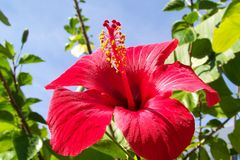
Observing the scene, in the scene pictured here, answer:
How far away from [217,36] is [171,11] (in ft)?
2.11

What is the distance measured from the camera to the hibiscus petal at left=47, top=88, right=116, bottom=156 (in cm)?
86

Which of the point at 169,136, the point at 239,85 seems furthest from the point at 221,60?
the point at 169,136

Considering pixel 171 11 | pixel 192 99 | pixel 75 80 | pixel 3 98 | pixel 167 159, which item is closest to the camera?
pixel 167 159

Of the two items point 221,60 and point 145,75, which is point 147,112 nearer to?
point 145,75

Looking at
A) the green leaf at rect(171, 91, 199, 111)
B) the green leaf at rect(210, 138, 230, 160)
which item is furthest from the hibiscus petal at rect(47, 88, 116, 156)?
the green leaf at rect(210, 138, 230, 160)

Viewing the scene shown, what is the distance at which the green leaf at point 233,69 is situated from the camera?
152cm

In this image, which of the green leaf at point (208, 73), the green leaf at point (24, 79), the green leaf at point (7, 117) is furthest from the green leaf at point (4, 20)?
the green leaf at point (208, 73)

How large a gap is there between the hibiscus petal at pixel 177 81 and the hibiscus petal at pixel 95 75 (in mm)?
90

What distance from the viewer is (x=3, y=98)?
1689 mm

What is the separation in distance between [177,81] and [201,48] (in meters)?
0.58

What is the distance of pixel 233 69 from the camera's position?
1534 millimetres

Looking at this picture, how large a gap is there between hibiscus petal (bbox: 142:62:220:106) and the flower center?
0.20ft

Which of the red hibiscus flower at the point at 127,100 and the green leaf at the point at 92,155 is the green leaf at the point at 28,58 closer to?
the red hibiscus flower at the point at 127,100

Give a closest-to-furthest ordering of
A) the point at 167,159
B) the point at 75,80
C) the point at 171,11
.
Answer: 1. the point at 167,159
2. the point at 75,80
3. the point at 171,11
